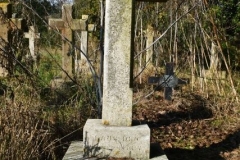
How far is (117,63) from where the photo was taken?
2.98 meters

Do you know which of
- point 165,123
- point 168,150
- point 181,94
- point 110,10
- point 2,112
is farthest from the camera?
point 181,94

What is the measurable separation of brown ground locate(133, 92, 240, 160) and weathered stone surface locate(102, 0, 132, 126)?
3.66ft

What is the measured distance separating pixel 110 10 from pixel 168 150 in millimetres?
1802

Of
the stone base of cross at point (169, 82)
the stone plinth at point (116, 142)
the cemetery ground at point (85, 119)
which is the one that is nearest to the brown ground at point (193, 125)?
the cemetery ground at point (85, 119)

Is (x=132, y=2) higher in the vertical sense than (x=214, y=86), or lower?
higher

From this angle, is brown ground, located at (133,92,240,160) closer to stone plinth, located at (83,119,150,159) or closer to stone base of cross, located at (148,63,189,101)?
stone base of cross, located at (148,63,189,101)

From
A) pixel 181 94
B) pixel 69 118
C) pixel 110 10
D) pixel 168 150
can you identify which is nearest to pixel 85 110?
pixel 69 118

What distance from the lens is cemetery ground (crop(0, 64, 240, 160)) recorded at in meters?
3.22

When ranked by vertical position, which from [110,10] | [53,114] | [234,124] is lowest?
[234,124]

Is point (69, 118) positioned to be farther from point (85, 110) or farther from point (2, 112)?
point (2, 112)

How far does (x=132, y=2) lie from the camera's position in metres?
2.96

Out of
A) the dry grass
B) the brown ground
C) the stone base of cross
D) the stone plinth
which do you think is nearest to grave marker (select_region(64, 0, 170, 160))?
the stone plinth

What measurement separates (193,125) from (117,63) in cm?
263

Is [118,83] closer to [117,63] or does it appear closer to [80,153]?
[117,63]
